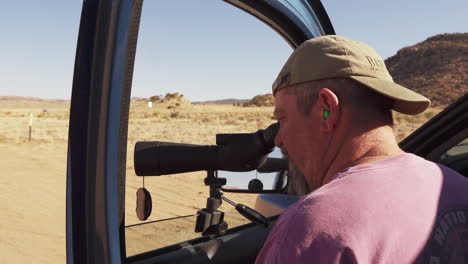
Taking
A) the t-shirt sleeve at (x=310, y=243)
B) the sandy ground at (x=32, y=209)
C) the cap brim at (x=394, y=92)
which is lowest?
the sandy ground at (x=32, y=209)

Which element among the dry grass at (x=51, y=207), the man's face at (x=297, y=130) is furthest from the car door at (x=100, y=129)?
the man's face at (x=297, y=130)

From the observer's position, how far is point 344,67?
43.0 inches

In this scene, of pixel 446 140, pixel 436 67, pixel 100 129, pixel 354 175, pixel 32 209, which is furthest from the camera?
pixel 436 67

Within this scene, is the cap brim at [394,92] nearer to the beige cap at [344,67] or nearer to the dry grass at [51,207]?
the beige cap at [344,67]

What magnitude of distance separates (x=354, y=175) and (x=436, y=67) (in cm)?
8496

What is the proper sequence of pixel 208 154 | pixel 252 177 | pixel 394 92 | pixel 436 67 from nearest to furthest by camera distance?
1. pixel 394 92
2. pixel 208 154
3. pixel 252 177
4. pixel 436 67

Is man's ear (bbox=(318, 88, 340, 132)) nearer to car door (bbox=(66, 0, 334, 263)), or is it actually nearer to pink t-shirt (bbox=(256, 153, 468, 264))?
pink t-shirt (bbox=(256, 153, 468, 264))

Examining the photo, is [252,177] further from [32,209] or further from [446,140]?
[32,209]

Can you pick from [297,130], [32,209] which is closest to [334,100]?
[297,130]

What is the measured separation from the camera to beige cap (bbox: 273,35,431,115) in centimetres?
108

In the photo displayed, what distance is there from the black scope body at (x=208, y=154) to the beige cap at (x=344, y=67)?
1.58 feet

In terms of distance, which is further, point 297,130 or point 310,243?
point 297,130

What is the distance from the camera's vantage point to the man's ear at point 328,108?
3.50 ft

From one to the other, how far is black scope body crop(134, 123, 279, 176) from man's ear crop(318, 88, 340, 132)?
0.53 metres
